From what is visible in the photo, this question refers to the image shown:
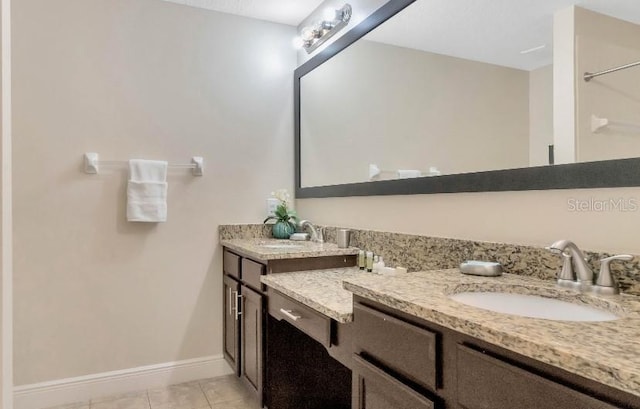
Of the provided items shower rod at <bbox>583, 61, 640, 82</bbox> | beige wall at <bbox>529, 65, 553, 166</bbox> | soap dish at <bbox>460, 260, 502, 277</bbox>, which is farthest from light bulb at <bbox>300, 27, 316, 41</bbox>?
soap dish at <bbox>460, 260, 502, 277</bbox>

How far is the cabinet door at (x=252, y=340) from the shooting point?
74.0 inches

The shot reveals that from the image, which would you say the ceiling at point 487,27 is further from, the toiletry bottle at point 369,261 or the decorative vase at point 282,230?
the decorative vase at point 282,230

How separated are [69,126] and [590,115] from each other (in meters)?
2.43

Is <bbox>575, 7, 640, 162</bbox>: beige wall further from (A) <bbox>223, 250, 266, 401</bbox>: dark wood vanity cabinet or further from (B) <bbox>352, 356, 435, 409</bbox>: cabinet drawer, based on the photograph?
(A) <bbox>223, 250, 266, 401</bbox>: dark wood vanity cabinet

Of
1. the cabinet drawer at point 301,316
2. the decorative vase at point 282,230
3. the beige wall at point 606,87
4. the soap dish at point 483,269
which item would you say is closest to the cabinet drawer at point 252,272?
the cabinet drawer at point 301,316

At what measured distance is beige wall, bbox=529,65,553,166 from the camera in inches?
48.3

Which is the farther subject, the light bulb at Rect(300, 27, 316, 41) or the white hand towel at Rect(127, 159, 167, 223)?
the light bulb at Rect(300, 27, 316, 41)

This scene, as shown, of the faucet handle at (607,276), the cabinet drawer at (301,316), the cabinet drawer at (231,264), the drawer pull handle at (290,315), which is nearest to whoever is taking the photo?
the faucet handle at (607,276)

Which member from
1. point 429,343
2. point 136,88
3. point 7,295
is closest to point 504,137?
point 429,343

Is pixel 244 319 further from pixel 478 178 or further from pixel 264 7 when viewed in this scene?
pixel 264 7

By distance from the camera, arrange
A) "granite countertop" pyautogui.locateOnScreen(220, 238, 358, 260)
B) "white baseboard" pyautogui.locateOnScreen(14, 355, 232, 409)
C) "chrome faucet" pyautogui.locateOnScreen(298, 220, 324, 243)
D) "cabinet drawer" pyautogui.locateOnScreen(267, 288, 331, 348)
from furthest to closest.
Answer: "chrome faucet" pyautogui.locateOnScreen(298, 220, 324, 243) → "white baseboard" pyautogui.locateOnScreen(14, 355, 232, 409) → "granite countertop" pyautogui.locateOnScreen(220, 238, 358, 260) → "cabinet drawer" pyautogui.locateOnScreen(267, 288, 331, 348)

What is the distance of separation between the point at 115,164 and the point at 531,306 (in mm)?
2216

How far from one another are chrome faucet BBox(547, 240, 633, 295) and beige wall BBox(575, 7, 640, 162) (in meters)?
0.27

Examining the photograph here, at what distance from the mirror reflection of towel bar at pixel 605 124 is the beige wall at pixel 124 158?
1985mm
